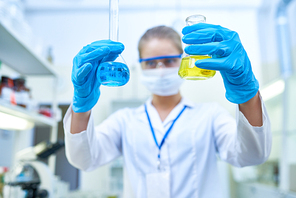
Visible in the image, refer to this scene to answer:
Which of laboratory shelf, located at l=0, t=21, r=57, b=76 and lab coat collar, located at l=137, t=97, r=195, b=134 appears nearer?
lab coat collar, located at l=137, t=97, r=195, b=134

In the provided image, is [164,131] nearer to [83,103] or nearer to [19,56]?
[83,103]

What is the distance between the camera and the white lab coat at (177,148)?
117 centimetres

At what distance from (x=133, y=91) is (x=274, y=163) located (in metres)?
2.53

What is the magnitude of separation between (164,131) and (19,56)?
4.26 feet

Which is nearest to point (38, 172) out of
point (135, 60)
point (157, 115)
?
point (157, 115)

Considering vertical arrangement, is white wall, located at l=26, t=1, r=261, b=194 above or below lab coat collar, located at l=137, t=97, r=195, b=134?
above

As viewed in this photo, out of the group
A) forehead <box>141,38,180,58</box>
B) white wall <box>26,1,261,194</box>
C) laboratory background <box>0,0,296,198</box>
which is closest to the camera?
forehead <box>141,38,180,58</box>

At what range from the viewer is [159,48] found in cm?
127

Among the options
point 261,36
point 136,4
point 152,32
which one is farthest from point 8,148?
point 261,36

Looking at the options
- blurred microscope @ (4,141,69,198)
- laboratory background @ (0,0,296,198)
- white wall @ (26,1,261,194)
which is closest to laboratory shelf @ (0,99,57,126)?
blurred microscope @ (4,141,69,198)

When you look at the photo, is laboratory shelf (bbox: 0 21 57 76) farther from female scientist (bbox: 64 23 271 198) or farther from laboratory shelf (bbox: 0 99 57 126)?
female scientist (bbox: 64 23 271 198)

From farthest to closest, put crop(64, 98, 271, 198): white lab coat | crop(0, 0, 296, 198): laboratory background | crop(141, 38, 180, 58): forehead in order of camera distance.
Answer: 1. crop(0, 0, 296, 198): laboratory background
2. crop(141, 38, 180, 58): forehead
3. crop(64, 98, 271, 198): white lab coat

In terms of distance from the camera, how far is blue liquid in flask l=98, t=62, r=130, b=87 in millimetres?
799

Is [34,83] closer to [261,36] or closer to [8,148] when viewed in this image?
[8,148]
